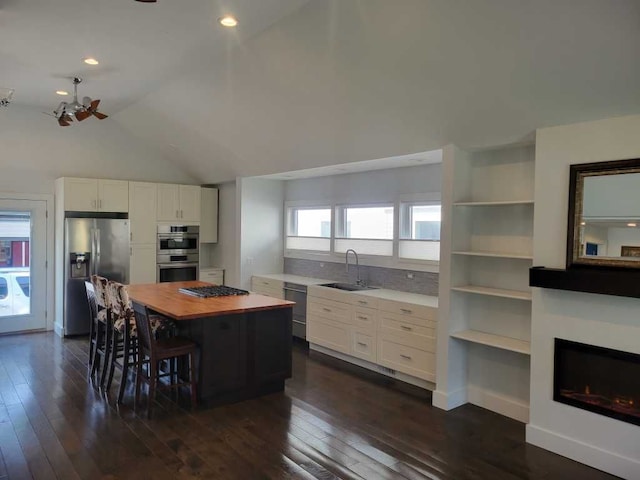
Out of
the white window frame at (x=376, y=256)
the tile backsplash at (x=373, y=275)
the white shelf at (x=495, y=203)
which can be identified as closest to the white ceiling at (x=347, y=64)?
the white shelf at (x=495, y=203)

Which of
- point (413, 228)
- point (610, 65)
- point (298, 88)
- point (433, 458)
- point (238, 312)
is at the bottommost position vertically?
point (433, 458)

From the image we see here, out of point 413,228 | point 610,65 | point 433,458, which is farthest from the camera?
point 413,228

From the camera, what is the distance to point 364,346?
5.17 meters

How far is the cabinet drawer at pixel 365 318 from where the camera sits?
5.03 meters

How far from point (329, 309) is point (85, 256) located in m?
3.56

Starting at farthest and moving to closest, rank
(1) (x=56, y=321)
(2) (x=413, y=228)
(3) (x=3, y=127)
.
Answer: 1. (1) (x=56, y=321)
2. (3) (x=3, y=127)
3. (2) (x=413, y=228)

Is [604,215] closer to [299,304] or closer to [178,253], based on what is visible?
[299,304]

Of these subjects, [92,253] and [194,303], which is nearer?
[194,303]

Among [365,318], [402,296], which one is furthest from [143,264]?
[402,296]

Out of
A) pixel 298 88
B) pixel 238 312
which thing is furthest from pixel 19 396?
pixel 298 88

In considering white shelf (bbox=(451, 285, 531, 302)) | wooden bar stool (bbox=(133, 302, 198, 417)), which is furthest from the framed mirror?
wooden bar stool (bbox=(133, 302, 198, 417))

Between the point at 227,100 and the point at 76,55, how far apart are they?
1.50 meters

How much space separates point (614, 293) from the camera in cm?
304

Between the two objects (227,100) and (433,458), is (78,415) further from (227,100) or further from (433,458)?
(227,100)
